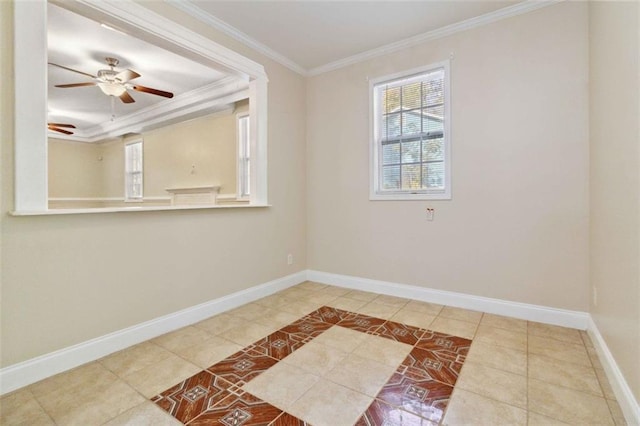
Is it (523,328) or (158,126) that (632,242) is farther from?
(158,126)

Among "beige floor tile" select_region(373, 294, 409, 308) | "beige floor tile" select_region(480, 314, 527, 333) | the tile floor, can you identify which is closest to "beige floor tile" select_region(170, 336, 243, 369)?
the tile floor

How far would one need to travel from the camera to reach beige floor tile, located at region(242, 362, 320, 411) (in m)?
1.61

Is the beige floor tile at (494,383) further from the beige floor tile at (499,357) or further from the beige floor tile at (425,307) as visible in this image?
the beige floor tile at (425,307)

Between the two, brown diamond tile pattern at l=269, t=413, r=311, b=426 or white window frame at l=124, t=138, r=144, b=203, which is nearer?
brown diamond tile pattern at l=269, t=413, r=311, b=426

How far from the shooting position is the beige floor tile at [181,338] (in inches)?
87.4

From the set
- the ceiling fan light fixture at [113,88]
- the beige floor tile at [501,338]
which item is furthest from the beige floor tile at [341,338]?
the ceiling fan light fixture at [113,88]

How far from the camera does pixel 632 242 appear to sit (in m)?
1.43

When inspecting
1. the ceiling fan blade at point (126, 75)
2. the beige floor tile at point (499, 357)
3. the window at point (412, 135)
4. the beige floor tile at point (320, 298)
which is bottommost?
the beige floor tile at point (499, 357)

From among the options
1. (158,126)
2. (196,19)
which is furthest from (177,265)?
(158,126)

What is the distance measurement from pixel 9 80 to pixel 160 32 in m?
1.10

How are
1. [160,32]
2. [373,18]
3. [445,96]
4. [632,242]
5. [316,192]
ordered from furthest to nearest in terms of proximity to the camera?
[316,192], [445,96], [373,18], [160,32], [632,242]

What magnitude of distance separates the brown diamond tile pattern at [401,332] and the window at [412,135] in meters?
1.35

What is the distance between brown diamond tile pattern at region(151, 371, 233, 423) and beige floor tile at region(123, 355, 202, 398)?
0.06 metres

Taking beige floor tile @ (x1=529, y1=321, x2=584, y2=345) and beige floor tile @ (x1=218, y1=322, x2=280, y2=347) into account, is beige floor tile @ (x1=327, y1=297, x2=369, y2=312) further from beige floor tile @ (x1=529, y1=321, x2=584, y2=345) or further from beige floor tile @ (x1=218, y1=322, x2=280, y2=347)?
beige floor tile @ (x1=529, y1=321, x2=584, y2=345)
